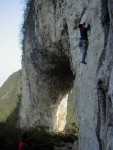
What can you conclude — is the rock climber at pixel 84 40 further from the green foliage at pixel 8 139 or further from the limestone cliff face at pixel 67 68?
the green foliage at pixel 8 139

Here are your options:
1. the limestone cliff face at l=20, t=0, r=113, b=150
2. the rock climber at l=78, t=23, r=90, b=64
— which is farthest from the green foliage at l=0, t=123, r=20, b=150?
the rock climber at l=78, t=23, r=90, b=64

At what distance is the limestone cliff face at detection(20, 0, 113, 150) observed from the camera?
10977 mm

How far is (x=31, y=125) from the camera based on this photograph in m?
25.9

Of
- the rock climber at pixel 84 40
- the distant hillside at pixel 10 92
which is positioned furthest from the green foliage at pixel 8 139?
the distant hillside at pixel 10 92

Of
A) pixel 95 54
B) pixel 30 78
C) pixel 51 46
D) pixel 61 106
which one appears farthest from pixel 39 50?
pixel 95 54

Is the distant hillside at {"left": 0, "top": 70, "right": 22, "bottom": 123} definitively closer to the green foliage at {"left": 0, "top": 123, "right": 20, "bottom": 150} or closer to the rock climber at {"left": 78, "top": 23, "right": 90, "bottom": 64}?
the green foliage at {"left": 0, "top": 123, "right": 20, "bottom": 150}

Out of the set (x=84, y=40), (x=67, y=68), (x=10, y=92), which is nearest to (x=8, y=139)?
(x=84, y=40)

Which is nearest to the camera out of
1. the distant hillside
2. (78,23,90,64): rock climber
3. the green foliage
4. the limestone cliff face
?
the limestone cliff face

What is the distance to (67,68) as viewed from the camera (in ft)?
75.0

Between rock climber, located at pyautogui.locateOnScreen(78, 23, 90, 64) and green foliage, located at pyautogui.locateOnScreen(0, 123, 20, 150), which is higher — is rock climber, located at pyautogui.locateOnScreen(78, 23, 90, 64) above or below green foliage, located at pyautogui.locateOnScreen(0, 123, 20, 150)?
above

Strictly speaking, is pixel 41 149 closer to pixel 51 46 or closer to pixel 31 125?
pixel 51 46

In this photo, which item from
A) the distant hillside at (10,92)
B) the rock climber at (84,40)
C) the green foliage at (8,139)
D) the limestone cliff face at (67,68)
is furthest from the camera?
the distant hillside at (10,92)

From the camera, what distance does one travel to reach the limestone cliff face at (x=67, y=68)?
11.0 meters

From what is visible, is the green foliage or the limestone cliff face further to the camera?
the green foliage
